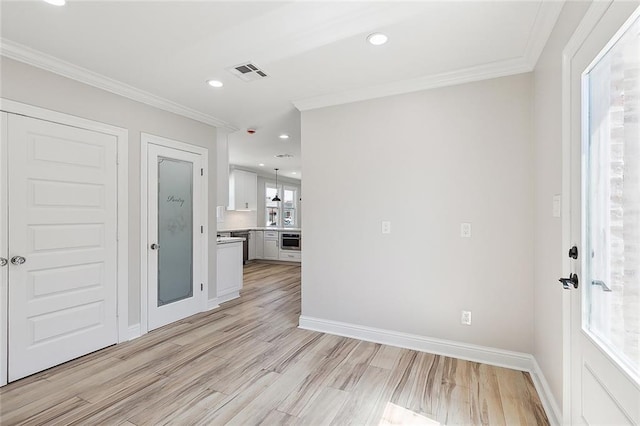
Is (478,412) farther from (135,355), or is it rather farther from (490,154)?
(135,355)

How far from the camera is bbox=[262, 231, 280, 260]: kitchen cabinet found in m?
8.28

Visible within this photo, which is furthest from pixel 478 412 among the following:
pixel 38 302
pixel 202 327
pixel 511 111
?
pixel 38 302

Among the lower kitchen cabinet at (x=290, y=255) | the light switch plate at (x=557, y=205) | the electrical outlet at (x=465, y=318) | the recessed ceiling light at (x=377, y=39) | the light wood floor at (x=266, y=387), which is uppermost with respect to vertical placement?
the recessed ceiling light at (x=377, y=39)

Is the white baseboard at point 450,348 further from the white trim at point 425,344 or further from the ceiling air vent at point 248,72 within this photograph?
the ceiling air vent at point 248,72

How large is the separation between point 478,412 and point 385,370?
740 mm

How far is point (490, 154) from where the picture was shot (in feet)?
8.67

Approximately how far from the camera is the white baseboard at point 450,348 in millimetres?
2127

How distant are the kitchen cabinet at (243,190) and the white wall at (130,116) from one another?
413 cm

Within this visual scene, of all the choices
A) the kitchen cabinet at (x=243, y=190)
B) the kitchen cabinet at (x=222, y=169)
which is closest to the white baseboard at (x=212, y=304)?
the kitchen cabinet at (x=222, y=169)

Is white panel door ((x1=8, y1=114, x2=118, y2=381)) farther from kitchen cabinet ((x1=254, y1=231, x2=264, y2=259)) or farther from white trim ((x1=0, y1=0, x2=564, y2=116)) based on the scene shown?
kitchen cabinet ((x1=254, y1=231, x2=264, y2=259))

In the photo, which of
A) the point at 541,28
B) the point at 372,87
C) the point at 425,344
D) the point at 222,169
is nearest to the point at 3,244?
the point at 222,169

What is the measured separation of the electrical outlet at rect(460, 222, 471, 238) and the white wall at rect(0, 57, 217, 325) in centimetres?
312

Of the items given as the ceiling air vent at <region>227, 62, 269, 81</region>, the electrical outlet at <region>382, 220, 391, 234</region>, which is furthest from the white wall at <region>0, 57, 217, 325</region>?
the electrical outlet at <region>382, 220, 391, 234</region>

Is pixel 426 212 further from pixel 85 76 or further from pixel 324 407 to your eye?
pixel 85 76
